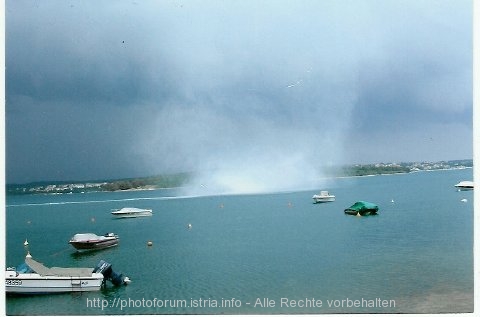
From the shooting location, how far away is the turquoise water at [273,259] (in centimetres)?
1009

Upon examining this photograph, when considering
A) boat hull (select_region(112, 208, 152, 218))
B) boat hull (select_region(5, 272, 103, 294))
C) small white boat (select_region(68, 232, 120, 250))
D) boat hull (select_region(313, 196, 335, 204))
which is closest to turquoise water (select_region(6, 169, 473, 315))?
boat hull (select_region(5, 272, 103, 294))

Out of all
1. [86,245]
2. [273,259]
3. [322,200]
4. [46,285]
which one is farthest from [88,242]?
[322,200]

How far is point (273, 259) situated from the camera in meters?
12.9

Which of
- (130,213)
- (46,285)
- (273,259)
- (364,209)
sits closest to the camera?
(46,285)

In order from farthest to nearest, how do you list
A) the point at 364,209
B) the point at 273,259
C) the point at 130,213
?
the point at 130,213 → the point at 364,209 → the point at 273,259

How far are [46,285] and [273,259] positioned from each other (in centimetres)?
522

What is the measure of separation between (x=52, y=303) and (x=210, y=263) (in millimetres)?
3806

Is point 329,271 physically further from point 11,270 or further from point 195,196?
point 195,196

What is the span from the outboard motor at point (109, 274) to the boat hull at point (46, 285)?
1.19ft

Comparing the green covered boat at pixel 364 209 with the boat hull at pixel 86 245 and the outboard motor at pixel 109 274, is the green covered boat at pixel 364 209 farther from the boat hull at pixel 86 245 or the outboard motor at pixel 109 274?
the outboard motor at pixel 109 274

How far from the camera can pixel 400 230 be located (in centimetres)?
1656

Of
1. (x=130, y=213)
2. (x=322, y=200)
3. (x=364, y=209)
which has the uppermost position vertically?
(x=364, y=209)

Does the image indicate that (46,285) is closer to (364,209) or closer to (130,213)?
(364,209)

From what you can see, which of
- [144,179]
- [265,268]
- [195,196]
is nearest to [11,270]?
[265,268]
